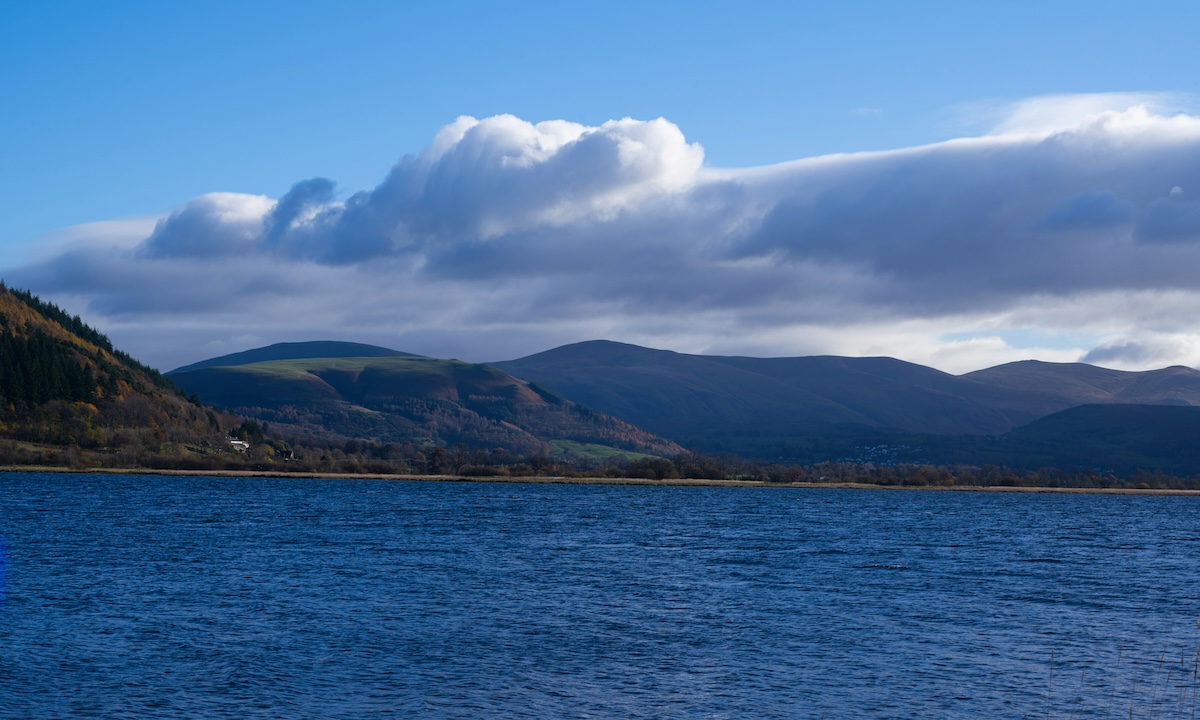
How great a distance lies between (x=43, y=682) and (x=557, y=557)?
52.8 m

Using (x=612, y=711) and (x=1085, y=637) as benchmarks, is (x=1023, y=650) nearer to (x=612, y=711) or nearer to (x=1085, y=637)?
(x=1085, y=637)

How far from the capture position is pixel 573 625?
55.7 m

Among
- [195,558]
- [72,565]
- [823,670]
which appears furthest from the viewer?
[195,558]

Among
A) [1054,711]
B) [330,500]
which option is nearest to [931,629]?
[1054,711]

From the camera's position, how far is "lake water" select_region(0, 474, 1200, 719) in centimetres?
4016

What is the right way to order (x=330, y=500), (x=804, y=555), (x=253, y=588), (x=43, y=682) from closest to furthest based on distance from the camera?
(x=43, y=682) < (x=253, y=588) < (x=804, y=555) < (x=330, y=500)

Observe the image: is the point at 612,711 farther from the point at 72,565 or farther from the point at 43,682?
the point at 72,565

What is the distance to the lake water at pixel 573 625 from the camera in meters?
40.2

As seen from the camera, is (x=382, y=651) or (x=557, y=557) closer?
(x=382, y=651)

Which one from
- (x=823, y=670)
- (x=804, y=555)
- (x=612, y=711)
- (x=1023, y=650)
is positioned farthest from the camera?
(x=804, y=555)

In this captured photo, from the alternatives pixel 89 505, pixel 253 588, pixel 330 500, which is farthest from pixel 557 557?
pixel 330 500

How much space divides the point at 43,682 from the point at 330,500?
442 ft

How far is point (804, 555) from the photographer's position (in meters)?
97.0

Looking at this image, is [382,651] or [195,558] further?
[195,558]
